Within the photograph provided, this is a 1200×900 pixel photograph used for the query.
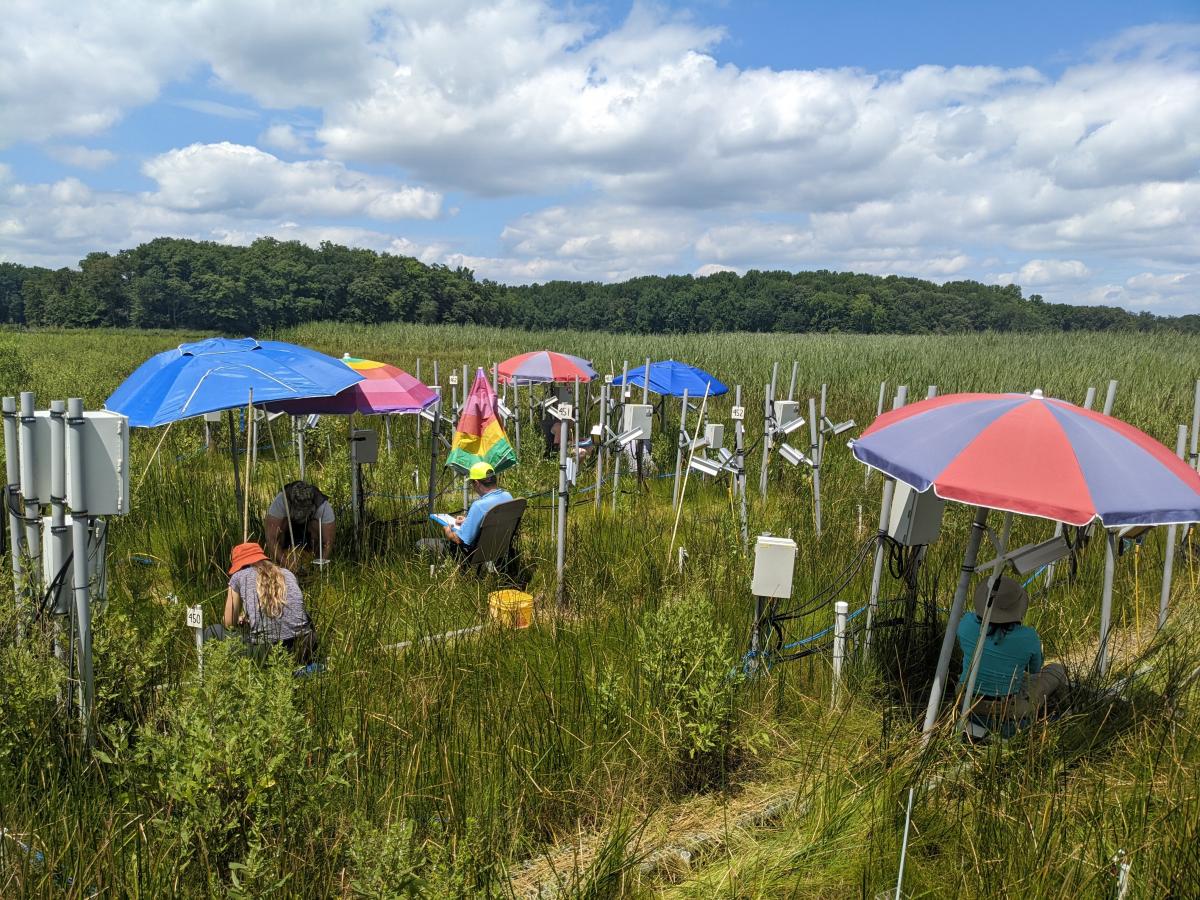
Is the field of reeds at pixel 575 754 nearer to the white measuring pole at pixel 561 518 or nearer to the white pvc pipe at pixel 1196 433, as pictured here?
the white measuring pole at pixel 561 518

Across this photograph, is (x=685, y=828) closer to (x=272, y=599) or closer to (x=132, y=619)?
(x=272, y=599)

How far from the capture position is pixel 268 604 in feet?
13.4

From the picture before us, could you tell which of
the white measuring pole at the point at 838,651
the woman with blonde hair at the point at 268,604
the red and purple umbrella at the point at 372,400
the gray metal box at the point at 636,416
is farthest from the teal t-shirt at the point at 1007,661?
the gray metal box at the point at 636,416

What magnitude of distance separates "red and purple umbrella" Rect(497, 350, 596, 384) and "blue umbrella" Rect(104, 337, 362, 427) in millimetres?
5569

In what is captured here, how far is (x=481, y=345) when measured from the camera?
37.2m

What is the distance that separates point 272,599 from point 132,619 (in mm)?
969

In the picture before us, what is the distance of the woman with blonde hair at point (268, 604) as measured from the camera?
4098mm

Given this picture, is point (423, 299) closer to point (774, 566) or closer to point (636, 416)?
point (636, 416)

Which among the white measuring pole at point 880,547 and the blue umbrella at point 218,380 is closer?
the white measuring pole at point 880,547

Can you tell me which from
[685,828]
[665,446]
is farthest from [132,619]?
[665,446]

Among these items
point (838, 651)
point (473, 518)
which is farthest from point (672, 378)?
point (838, 651)

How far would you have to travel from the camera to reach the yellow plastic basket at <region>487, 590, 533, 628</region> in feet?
15.5

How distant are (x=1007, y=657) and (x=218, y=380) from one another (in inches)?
192

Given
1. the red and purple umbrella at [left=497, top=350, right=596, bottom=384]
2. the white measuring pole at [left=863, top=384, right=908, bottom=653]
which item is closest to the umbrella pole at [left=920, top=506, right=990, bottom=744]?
the white measuring pole at [left=863, top=384, right=908, bottom=653]
